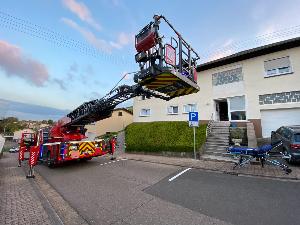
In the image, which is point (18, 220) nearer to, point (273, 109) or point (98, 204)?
point (98, 204)

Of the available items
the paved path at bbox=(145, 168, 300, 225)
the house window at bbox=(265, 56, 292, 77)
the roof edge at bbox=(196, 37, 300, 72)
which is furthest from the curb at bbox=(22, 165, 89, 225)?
the roof edge at bbox=(196, 37, 300, 72)

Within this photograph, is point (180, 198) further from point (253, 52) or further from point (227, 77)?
point (227, 77)

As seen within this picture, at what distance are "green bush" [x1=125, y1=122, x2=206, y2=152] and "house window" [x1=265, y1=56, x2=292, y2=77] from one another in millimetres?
6145

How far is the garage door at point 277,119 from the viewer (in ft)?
46.2

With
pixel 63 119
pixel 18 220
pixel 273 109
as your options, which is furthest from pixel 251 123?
pixel 18 220

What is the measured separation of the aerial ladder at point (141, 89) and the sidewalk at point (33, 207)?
2646 mm

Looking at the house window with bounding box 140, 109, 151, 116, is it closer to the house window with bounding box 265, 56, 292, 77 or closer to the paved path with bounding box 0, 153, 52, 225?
the house window with bounding box 265, 56, 292, 77

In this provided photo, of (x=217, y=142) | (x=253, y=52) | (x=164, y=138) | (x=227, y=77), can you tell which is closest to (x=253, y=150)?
(x=217, y=142)

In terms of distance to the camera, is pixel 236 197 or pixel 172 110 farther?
pixel 172 110

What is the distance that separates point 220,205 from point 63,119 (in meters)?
10.3

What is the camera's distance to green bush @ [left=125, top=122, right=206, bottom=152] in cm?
1473

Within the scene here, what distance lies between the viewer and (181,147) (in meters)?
14.3

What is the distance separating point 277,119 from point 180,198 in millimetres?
11988

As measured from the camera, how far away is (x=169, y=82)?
7684 mm
